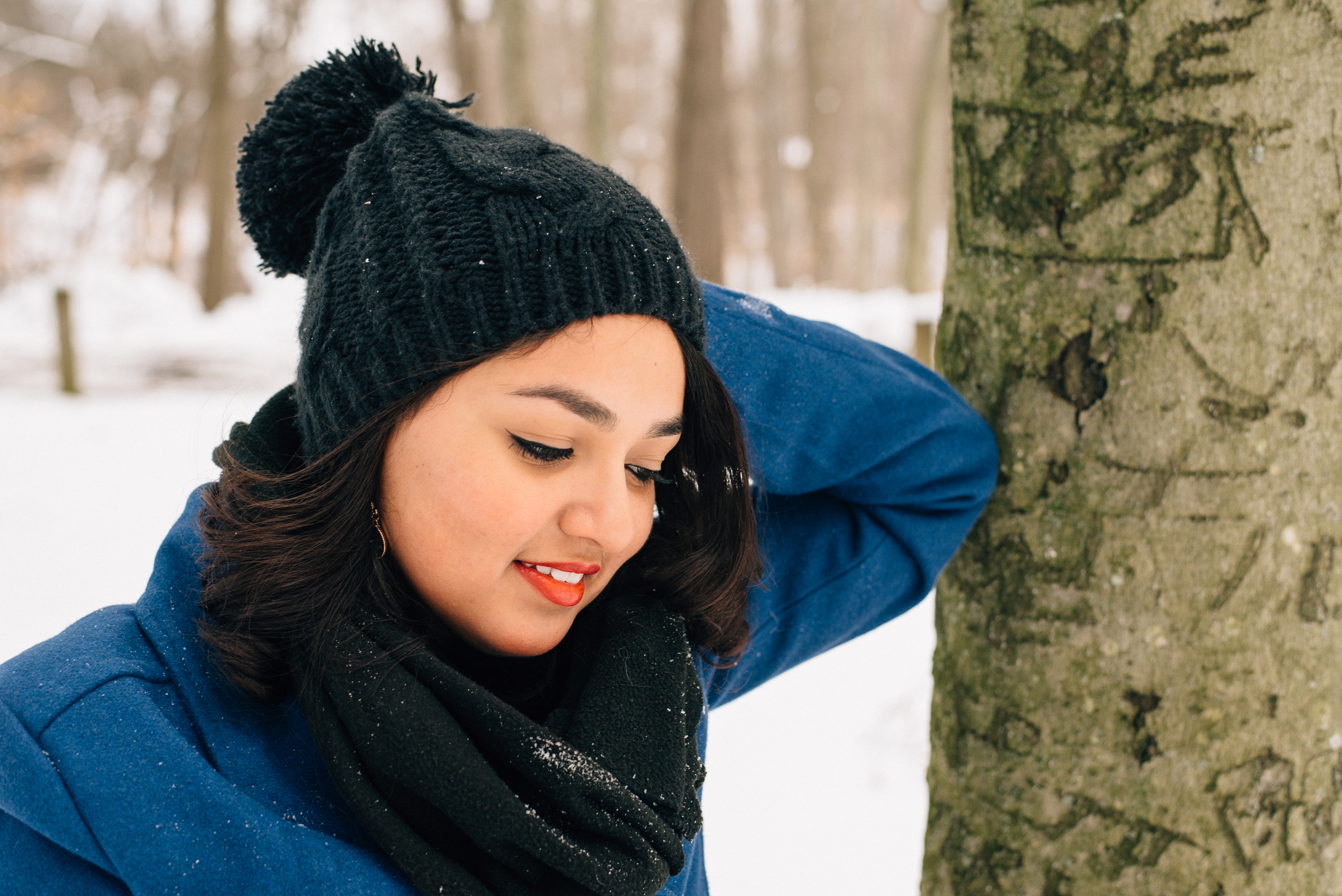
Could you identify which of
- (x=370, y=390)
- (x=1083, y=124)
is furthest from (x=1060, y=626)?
(x=370, y=390)

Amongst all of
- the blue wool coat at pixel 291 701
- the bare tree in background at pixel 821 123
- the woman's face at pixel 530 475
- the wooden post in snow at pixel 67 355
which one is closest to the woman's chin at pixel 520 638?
the woman's face at pixel 530 475

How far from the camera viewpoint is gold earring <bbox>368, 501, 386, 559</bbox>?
1.37 metres

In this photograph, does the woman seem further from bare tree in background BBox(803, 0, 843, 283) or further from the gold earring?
bare tree in background BBox(803, 0, 843, 283)

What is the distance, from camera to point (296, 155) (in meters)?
1.45

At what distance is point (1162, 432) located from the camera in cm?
148

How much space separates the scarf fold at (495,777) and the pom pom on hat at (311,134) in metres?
0.64

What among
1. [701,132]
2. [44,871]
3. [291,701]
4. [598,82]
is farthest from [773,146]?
[44,871]

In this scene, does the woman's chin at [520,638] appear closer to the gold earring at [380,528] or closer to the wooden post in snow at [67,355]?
the gold earring at [380,528]

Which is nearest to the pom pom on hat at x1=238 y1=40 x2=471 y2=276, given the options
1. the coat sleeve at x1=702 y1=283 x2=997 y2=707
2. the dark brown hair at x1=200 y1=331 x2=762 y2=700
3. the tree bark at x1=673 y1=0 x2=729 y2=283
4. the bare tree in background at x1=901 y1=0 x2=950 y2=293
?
the dark brown hair at x1=200 y1=331 x2=762 y2=700

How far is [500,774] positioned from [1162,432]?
106cm

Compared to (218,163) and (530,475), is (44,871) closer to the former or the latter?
(530,475)

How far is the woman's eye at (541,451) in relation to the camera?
1.28m

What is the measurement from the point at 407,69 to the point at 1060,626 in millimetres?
1327

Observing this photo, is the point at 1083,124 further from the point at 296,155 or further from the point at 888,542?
the point at 296,155
